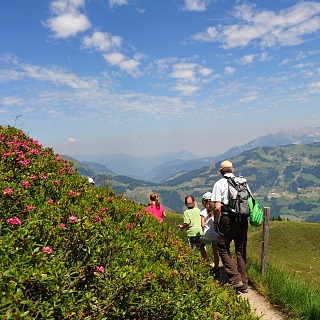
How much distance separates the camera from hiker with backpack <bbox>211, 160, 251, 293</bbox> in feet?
24.5

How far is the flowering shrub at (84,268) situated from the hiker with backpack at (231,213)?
2.53 meters

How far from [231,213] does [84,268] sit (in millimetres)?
4975

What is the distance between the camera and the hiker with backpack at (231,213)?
294 inches

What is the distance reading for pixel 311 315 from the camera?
6.45 meters

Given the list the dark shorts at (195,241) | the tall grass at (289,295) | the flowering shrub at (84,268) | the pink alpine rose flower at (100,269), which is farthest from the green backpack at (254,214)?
the pink alpine rose flower at (100,269)

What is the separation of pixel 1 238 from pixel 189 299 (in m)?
2.47

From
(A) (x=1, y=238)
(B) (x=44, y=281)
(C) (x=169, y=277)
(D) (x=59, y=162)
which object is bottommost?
(C) (x=169, y=277)

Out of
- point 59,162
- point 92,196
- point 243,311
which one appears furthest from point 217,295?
point 59,162

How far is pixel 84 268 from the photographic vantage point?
11.2 ft

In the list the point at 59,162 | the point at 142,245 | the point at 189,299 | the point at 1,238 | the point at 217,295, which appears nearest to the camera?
the point at 1,238

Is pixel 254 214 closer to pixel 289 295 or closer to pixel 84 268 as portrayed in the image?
pixel 289 295

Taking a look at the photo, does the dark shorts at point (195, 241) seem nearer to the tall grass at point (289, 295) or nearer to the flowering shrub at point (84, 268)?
the tall grass at point (289, 295)

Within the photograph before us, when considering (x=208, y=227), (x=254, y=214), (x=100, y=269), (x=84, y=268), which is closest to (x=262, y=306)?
(x=254, y=214)

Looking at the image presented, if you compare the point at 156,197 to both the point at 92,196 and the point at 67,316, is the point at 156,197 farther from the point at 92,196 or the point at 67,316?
the point at 67,316
